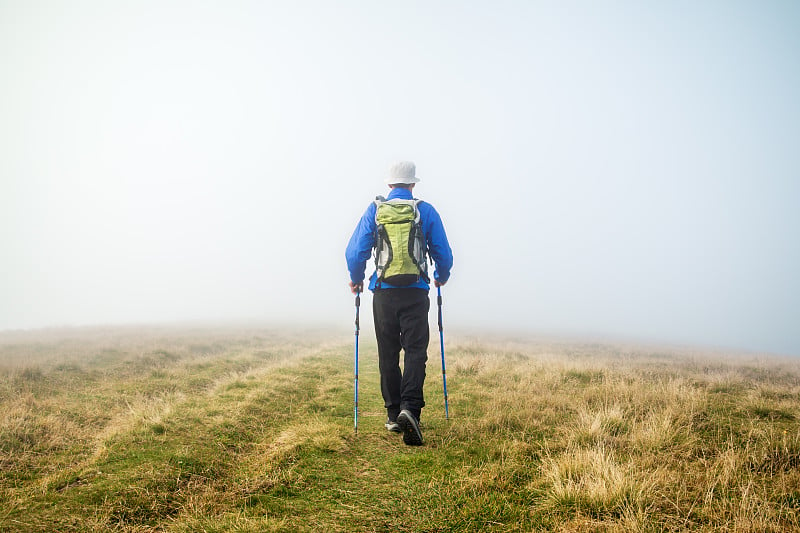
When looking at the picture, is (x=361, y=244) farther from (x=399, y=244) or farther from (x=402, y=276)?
(x=402, y=276)

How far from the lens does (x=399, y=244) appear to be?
5.71 meters

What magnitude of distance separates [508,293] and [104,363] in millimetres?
121508

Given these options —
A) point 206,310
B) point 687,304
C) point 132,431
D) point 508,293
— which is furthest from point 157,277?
point 687,304

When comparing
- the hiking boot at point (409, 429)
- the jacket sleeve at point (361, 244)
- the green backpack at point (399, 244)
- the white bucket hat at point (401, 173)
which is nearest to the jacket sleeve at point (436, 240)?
the green backpack at point (399, 244)

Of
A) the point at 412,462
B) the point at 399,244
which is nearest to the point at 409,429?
the point at 412,462

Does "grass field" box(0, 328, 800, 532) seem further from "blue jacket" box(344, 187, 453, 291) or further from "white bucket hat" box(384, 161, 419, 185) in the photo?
"white bucket hat" box(384, 161, 419, 185)

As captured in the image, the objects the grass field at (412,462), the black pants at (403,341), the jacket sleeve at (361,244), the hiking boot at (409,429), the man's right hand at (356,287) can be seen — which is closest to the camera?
the grass field at (412,462)

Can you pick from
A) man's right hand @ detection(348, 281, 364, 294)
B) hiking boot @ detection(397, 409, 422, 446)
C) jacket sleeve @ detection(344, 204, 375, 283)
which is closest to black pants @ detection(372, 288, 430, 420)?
hiking boot @ detection(397, 409, 422, 446)

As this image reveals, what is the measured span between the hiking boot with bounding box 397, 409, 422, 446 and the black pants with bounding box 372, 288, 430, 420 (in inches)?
8.5

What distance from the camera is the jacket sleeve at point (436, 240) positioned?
20.0 feet

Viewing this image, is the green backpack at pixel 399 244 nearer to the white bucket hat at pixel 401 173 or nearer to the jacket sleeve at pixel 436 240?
the jacket sleeve at pixel 436 240

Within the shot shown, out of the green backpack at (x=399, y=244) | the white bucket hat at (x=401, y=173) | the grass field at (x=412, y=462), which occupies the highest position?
the white bucket hat at (x=401, y=173)

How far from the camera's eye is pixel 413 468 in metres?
4.46

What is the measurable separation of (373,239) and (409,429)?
2871mm
